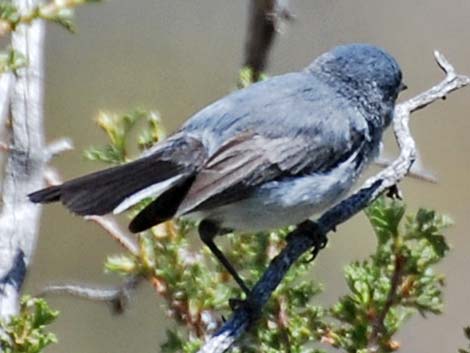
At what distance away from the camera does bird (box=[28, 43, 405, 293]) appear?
10.3ft

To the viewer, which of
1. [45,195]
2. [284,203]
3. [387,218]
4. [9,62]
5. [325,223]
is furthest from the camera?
[284,203]

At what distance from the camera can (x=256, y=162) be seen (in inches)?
131

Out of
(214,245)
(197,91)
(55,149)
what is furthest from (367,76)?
(197,91)

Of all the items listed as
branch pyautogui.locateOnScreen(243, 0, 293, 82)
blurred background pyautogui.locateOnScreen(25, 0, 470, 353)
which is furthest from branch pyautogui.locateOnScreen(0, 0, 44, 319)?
blurred background pyautogui.locateOnScreen(25, 0, 470, 353)

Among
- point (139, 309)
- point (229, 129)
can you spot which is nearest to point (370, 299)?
point (229, 129)

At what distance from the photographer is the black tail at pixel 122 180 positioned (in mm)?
2857

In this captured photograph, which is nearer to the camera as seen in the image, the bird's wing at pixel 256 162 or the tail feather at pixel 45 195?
the tail feather at pixel 45 195

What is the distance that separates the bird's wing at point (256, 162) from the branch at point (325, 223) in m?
0.16

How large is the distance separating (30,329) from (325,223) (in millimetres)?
887

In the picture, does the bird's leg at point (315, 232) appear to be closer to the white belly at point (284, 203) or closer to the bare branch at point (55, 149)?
the white belly at point (284, 203)

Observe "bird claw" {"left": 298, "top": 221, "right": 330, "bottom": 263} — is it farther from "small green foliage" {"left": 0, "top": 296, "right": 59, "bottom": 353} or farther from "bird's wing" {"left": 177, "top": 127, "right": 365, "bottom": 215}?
"small green foliage" {"left": 0, "top": 296, "right": 59, "bottom": 353}

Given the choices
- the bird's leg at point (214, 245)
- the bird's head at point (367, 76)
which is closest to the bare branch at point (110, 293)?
the bird's leg at point (214, 245)

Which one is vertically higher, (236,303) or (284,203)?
(284,203)

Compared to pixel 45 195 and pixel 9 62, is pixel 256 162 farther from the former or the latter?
pixel 9 62
